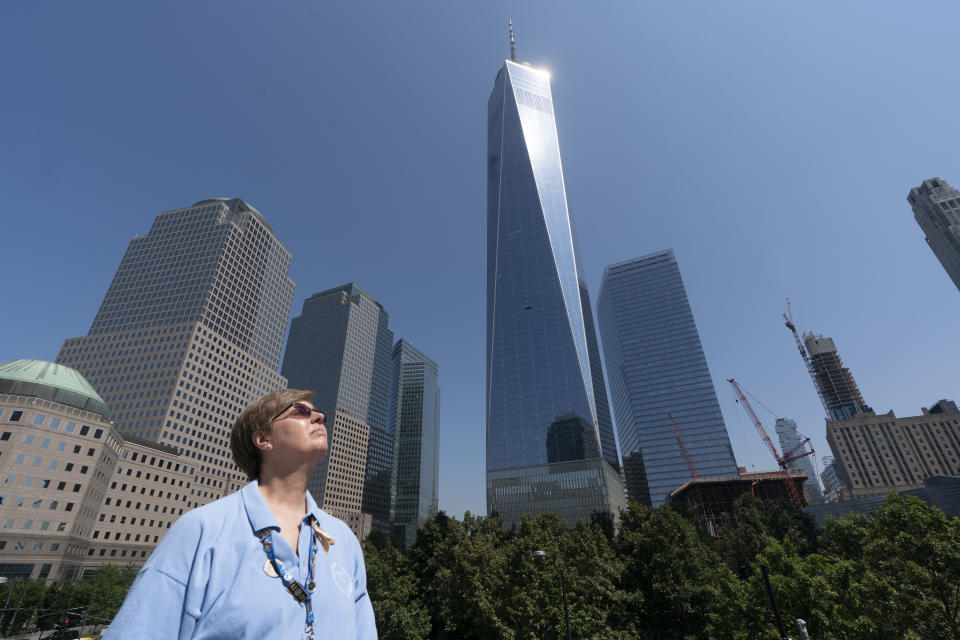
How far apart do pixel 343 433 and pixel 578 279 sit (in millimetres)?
100678

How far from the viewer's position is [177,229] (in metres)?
121

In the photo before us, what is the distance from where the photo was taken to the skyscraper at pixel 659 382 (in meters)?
143

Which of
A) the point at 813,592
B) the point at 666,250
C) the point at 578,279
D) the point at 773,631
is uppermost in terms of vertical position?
the point at 666,250

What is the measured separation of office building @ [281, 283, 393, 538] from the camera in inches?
5536

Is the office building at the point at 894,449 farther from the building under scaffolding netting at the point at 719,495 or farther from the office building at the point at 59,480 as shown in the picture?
the office building at the point at 59,480

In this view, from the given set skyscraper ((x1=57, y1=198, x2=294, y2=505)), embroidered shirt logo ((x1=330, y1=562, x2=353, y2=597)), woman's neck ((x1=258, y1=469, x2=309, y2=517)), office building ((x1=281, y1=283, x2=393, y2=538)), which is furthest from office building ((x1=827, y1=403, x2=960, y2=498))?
skyscraper ((x1=57, y1=198, x2=294, y2=505))

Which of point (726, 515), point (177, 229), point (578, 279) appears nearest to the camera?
point (726, 515)

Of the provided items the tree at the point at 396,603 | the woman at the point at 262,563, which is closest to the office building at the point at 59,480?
the tree at the point at 396,603

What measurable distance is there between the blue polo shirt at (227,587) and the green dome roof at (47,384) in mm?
80894

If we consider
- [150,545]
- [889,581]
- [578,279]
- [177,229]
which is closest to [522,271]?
[578,279]

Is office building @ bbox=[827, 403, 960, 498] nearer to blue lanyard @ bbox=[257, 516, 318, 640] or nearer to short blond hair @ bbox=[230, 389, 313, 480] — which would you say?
blue lanyard @ bbox=[257, 516, 318, 640]

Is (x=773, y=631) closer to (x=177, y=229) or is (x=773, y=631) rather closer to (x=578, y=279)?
(x=578, y=279)

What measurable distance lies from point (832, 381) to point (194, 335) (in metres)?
250

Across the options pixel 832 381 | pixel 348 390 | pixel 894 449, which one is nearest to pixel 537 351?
pixel 348 390
